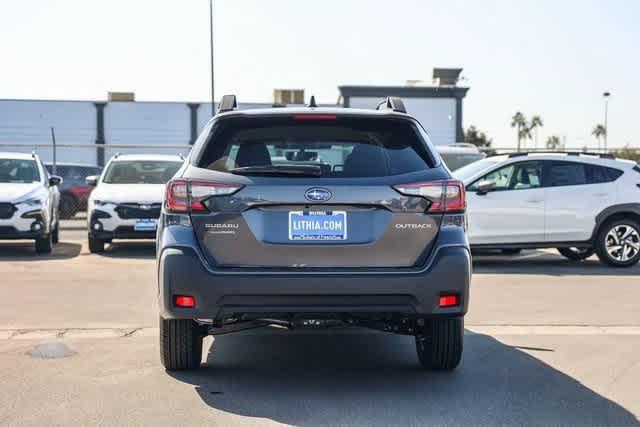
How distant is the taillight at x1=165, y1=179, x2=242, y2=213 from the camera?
5.29m

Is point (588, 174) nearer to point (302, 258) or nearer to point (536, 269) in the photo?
point (536, 269)

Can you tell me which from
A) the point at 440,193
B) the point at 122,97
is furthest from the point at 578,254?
the point at 122,97

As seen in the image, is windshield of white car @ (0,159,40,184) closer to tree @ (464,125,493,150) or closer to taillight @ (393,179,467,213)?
taillight @ (393,179,467,213)

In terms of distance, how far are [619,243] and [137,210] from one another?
7186mm

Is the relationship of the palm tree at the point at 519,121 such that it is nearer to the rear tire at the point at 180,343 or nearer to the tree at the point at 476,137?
the tree at the point at 476,137

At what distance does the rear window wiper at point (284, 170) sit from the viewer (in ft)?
17.4

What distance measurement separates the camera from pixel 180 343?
5871 millimetres

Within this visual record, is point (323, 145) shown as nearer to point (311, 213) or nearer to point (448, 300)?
point (311, 213)

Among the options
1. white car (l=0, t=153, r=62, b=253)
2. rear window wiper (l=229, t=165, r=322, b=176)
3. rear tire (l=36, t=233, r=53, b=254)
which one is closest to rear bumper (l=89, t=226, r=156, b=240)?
rear tire (l=36, t=233, r=53, b=254)

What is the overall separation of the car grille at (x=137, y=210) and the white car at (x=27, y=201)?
115 centimetres

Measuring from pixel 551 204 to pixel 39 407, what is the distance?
919 cm

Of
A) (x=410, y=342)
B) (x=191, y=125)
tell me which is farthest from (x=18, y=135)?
(x=410, y=342)

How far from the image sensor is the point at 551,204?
12.9 m

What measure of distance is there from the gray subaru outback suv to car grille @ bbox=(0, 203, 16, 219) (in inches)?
365
